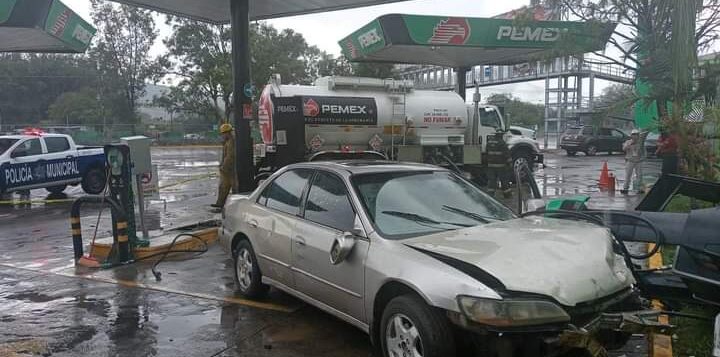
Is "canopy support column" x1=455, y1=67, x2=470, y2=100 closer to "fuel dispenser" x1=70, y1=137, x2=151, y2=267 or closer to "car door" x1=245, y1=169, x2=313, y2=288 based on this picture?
"fuel dispenser" x1=70, y1=137, x2=151, y2=267

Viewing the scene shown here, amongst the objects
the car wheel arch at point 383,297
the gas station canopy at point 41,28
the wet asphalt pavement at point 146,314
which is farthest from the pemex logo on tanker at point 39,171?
the car wheel arch at point 383,297

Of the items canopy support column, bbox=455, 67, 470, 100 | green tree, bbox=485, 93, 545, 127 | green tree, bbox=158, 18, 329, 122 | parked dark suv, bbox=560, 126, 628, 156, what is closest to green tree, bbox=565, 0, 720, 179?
canopy support column, bbox=455, 67, 470, 100

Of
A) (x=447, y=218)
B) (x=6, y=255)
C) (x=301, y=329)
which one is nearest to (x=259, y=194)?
(x=301, y=329)

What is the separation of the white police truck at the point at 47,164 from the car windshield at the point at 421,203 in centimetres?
1258

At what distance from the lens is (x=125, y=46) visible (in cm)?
4916

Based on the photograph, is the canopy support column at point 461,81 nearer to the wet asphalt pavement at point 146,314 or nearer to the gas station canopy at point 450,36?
the gas station canopy at point 450,36

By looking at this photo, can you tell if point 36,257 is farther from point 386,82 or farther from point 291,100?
point 386,82

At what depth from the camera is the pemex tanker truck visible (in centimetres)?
1410

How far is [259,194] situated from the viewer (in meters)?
6.01

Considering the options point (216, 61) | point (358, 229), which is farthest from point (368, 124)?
point (216, 61)

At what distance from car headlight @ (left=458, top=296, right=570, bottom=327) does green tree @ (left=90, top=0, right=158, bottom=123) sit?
49.2 metres

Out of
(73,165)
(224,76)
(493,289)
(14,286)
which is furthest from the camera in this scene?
(224,76)

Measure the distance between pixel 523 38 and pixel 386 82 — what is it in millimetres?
6635

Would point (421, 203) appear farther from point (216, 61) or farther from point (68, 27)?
point (216, 61)
